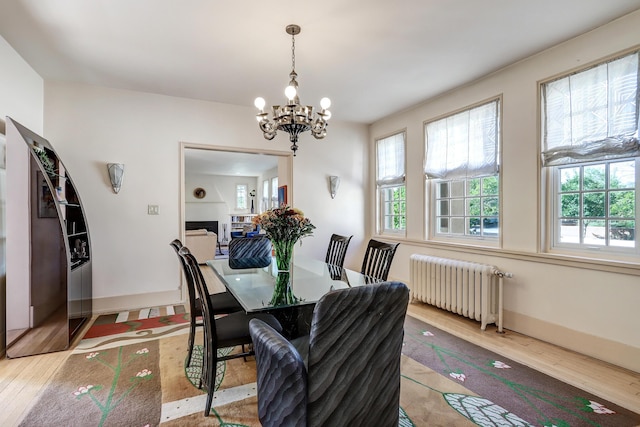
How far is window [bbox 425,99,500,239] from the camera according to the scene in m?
3.38

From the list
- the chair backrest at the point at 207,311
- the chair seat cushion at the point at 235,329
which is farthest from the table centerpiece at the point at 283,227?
the chair backrest at the point at 207,311

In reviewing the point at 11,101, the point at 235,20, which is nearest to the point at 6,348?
the point at 11,101

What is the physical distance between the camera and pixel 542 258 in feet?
9.50

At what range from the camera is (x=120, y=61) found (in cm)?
306

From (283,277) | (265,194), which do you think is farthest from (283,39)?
(265,194)

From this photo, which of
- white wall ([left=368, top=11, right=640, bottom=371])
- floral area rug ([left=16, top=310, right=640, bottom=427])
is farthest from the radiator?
floral area rug ([left=16, top=310, right=640, bottom=427])

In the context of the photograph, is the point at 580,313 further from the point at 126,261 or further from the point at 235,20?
the point at 126,261

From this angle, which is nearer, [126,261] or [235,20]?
[235,20]

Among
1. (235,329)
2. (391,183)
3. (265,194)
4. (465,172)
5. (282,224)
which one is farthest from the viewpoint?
(265,194)

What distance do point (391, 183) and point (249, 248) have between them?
7.83 feet

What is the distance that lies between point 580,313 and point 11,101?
5305 millimetres

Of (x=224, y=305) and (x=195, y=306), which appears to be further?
(x=224, y=305)

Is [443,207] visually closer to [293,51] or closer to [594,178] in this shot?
[594,178]

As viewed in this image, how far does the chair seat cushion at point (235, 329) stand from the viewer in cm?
190
